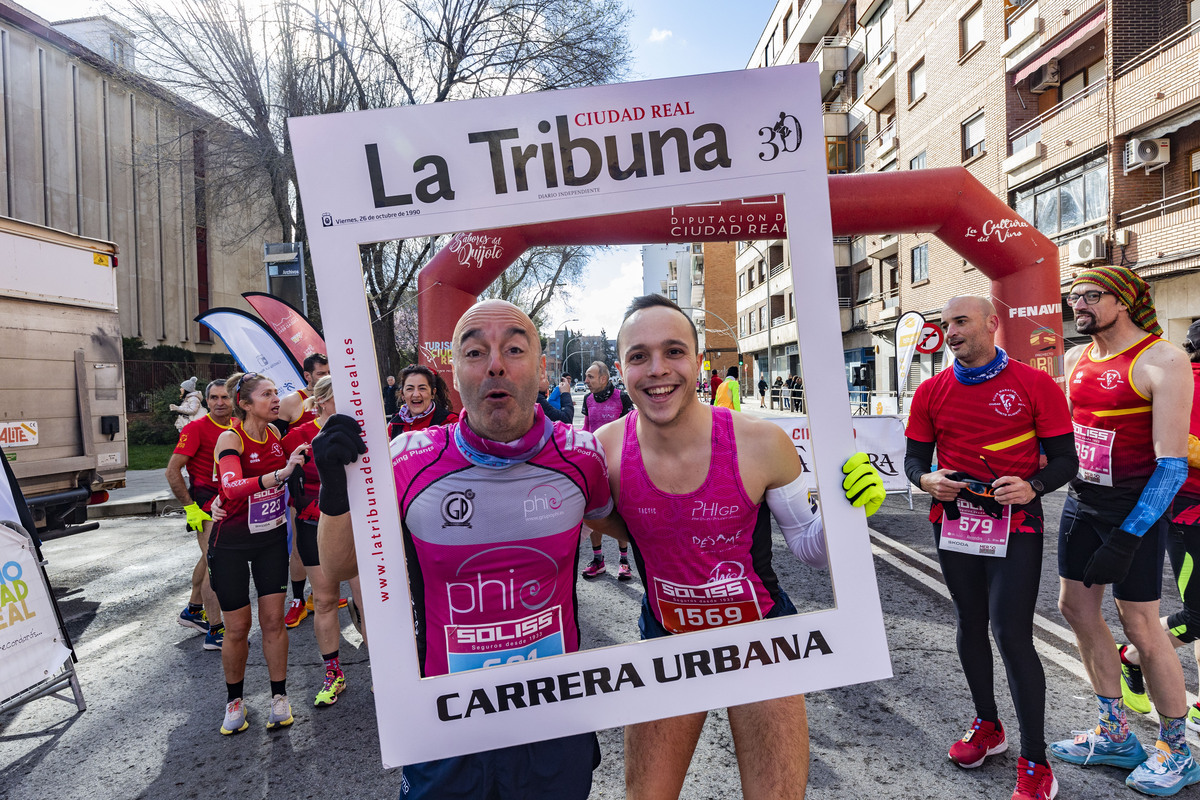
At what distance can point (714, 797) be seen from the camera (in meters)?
2.81

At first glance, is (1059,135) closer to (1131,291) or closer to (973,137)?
(973,137)

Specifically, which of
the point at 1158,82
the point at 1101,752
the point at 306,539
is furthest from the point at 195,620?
the point at 1158,82

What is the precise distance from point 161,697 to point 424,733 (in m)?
3.56

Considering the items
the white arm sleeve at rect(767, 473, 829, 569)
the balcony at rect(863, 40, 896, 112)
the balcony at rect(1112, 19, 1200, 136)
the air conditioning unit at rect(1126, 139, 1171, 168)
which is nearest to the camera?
the white arm sleeve at rect(767, 473, 829, 569)

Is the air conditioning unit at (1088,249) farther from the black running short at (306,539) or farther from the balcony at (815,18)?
the black running short at (306,539)

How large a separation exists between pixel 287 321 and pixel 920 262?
76.0 feet

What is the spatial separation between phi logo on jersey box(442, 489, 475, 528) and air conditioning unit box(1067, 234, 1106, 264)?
19.1m

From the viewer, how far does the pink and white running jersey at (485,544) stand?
1.68 meters

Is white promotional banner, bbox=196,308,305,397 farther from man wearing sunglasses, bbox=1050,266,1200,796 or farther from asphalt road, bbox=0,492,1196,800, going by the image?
man wearing sunglasses, bbox=1050,266,1200,796

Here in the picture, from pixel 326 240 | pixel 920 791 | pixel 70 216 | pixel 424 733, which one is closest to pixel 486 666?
pixel 424 733

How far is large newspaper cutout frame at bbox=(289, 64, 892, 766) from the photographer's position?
63.0 inches

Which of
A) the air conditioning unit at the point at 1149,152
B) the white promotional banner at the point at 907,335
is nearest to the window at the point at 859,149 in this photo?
the air conditioning unit at the point at 1149,152

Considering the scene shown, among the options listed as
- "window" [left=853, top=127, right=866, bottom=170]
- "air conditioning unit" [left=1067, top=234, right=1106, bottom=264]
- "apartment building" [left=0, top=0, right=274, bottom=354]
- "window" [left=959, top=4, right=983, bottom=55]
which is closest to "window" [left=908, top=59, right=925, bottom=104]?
"window" [left=959, top=4, right=983, bottom=55]

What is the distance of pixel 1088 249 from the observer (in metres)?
15.7
